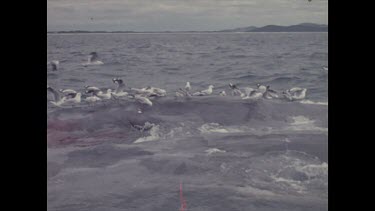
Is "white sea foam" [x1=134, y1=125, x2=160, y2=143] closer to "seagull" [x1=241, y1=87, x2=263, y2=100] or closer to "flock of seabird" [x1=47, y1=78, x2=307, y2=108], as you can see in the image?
"flock of seabird" [x1=47, y1=78, x2=307, y2=108]

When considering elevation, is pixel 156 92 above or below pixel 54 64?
below

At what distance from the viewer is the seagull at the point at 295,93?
1.72 meters

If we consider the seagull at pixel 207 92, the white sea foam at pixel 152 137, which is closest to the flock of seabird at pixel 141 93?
the seagull at pixel 207 92

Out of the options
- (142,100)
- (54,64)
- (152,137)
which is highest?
(54,64)

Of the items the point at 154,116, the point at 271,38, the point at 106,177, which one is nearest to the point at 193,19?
the point at 271,38

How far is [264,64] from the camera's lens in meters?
1.75

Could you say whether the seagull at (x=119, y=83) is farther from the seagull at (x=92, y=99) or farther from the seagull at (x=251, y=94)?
the seagull at (x=251, y=94)

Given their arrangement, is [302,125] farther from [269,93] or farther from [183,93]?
[183,93]

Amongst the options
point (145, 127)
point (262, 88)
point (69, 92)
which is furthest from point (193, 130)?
point (69, 92)

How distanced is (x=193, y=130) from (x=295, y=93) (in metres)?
0.49

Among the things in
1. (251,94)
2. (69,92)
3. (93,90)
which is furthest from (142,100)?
(251,94)

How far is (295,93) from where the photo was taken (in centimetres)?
173
